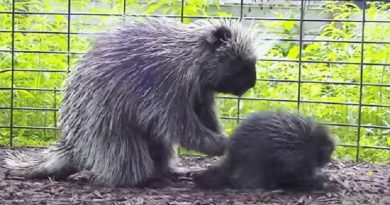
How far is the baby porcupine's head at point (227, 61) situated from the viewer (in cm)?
465

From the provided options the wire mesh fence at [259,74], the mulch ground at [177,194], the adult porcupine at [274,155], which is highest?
the wire mesh fence at [259,74]

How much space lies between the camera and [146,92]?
453 cm

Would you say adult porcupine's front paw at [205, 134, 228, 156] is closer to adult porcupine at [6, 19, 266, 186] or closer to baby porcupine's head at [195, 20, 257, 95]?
adult porcupine at [6, 19, 266, 186]

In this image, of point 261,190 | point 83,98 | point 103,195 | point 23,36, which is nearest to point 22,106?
point 23,36

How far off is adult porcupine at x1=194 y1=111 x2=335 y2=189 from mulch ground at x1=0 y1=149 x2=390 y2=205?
0.24ft

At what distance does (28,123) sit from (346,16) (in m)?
3.19

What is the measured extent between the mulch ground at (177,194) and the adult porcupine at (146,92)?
0.18 metres

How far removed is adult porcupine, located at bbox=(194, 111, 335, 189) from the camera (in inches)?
174

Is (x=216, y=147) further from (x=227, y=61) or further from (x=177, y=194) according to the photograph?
(x=227, y=61)

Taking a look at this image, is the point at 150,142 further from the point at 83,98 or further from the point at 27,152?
the point at 27,152

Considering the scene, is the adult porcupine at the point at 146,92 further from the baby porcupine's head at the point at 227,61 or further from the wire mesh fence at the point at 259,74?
the wire mesh fence at the point at 259,74

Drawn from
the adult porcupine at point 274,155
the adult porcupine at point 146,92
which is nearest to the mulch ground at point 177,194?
the adult porcupine at point 274,155

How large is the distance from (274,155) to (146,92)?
0.85m

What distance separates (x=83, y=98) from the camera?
4715 mm
